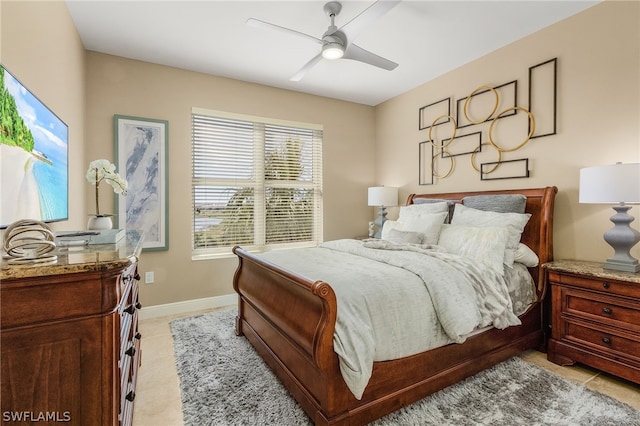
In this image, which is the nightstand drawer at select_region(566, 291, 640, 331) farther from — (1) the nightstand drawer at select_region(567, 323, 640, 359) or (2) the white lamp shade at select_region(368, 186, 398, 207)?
(2) the white lamp shade at select_region(368, 186, 398, 207)

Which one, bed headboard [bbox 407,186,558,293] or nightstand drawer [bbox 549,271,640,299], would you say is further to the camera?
bed headboard [bbox 407,186,558,293]

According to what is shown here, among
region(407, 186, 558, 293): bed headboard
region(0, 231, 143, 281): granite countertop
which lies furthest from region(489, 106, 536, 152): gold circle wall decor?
region(0, 231, 143, 281): granite countertop

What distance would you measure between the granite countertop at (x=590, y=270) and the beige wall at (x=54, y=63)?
3.31 m

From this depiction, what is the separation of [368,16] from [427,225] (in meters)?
1.83

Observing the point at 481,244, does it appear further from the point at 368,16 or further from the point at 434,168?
the point at 368,16

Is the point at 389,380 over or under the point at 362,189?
under

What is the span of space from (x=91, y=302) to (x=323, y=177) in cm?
364

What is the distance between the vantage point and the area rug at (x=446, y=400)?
1.72 meters

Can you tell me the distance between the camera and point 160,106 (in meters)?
3.38

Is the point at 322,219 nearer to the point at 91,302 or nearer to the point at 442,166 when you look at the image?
the point at 442,166

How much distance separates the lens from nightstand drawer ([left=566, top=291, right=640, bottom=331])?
6.49ft

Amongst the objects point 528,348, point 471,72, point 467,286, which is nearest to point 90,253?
point 467,286

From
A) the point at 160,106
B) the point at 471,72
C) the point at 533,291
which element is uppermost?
the point at 471,72

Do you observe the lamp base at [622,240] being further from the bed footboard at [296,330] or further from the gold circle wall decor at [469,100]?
the bed footboard at [296,330]
